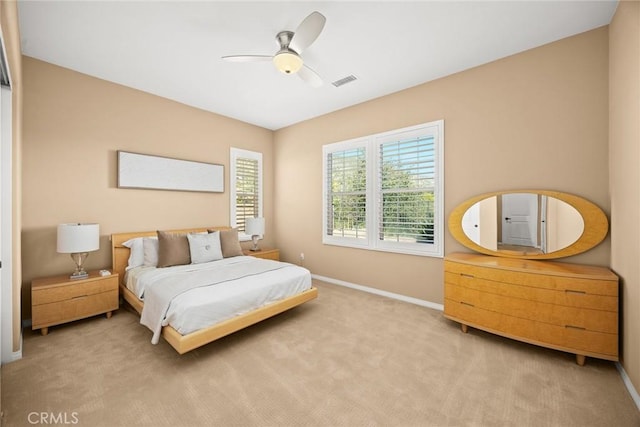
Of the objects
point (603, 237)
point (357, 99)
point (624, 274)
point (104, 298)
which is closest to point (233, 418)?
point (104, 298)

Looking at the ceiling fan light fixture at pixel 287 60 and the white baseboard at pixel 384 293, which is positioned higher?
the ceiling fan light fixture at pixel 287 60

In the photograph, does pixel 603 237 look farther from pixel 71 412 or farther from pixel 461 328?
pixel 71 412

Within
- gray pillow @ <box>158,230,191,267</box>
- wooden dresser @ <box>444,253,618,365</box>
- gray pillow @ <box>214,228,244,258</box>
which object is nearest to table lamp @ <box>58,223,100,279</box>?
gray pillow @ <box>158,230,191,267</box>

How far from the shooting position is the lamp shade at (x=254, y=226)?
15.0 feet

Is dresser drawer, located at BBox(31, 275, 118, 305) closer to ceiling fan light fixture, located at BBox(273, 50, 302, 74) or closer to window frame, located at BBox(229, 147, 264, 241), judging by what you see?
window frame, located at BBox(229, 147, 264, 241)

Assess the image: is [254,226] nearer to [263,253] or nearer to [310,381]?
[263,253]

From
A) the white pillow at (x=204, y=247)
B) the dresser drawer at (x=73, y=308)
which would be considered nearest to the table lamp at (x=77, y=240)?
the dresser drawer at (x=73, y=308)

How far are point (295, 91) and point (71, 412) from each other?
3.81 metres

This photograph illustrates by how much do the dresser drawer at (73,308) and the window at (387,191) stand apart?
9.98ft

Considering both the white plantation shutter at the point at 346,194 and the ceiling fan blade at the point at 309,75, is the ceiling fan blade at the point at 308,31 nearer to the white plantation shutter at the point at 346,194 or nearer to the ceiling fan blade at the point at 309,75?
the ceiling fan blade at the point at 309,75

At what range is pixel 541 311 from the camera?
228 centimetres

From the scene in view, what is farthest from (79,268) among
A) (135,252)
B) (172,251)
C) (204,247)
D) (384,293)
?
(384,293)

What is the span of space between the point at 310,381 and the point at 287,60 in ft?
8.57

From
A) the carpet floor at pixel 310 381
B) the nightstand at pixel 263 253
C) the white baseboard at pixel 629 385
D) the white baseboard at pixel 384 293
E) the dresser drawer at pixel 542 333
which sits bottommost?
the carpet floor at pixel 310 381
